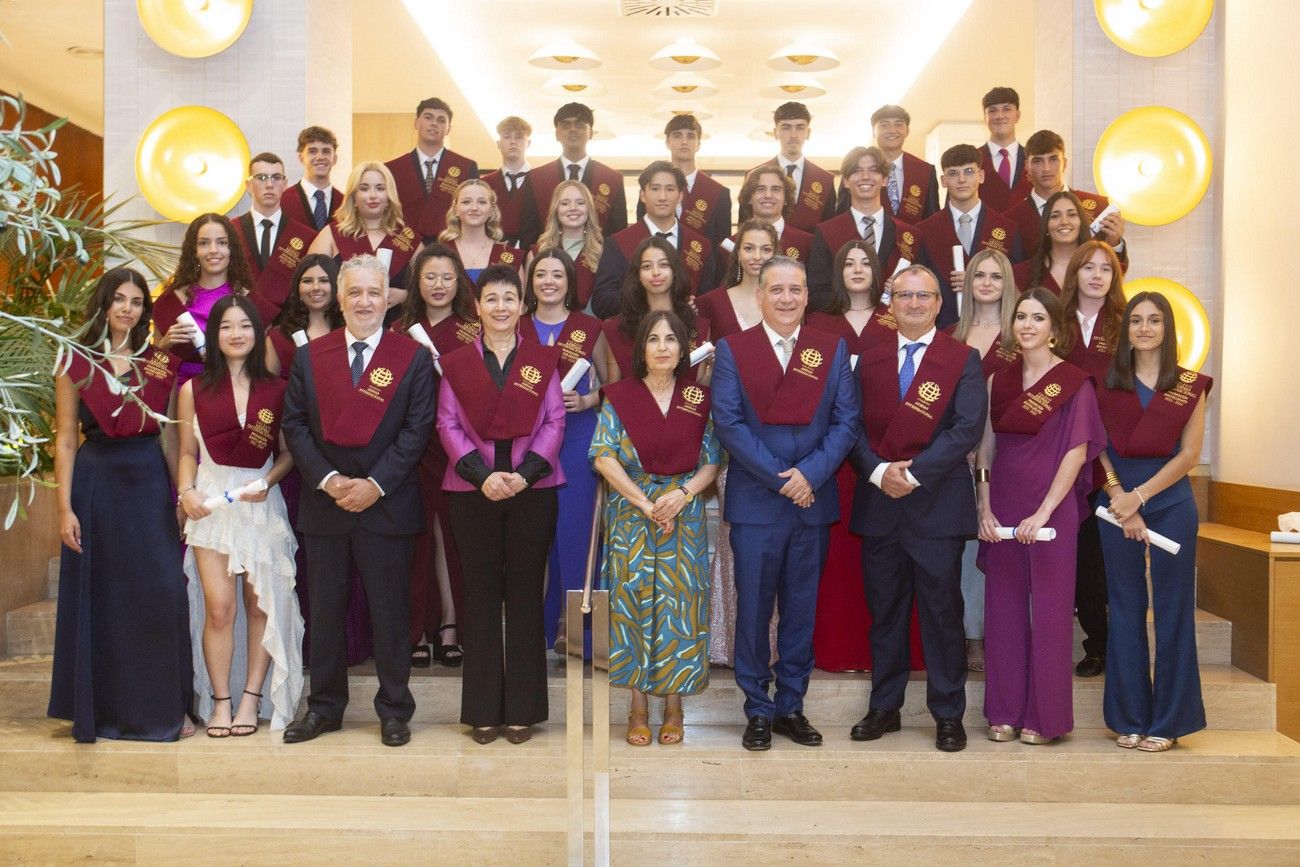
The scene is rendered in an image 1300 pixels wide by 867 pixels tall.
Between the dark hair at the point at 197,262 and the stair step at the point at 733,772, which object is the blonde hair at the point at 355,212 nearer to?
the dark hair at the point at 197,262

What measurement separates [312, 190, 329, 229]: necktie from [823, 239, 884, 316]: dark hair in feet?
7.59

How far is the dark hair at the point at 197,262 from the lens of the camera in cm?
460

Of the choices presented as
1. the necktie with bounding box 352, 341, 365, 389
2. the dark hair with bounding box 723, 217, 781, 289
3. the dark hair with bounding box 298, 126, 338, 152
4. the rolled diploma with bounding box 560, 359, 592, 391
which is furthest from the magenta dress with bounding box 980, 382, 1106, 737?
the dark hair with bounding box 298, 126, 338, 152

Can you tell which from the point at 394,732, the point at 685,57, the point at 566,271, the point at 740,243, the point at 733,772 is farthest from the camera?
the point at 685,57

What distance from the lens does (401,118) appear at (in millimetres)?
11852

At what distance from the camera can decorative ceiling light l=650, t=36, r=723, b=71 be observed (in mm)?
8758

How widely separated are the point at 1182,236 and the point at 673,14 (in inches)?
169

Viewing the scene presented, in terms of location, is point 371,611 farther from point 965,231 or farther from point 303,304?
point 965,231

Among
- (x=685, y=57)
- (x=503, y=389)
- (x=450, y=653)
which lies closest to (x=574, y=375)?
(x=503, y=389)

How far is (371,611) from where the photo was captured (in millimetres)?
4051

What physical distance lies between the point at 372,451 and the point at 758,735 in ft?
5.17

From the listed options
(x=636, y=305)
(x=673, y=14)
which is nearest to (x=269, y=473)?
(x=636, y=305)

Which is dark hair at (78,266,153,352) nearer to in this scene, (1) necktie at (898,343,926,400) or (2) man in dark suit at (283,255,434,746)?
(2) man in dark suit at (283,255,434,746)

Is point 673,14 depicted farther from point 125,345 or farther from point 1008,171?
point 125,345
